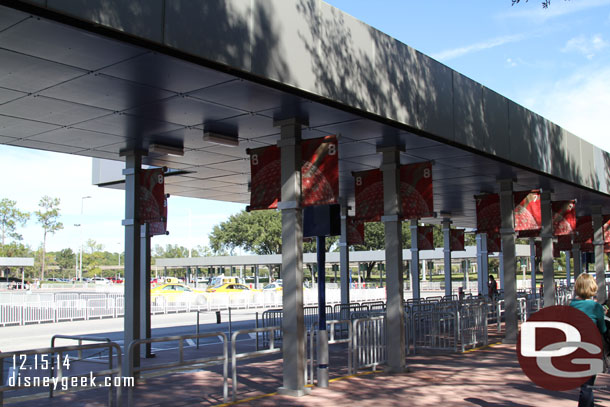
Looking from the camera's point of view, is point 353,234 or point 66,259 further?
point 66,259

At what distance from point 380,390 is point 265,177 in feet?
13.7

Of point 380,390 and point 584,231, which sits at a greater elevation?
point 584,231

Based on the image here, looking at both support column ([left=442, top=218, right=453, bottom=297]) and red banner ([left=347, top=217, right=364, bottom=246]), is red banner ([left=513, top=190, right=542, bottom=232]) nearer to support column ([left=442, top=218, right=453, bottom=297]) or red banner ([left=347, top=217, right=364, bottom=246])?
red banner ([left=347, top=217, right=364, bottom=246])

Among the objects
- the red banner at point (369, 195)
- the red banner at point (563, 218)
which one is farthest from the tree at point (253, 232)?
the red banner at point (369, 195)

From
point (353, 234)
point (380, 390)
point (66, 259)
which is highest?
point (353, 234)

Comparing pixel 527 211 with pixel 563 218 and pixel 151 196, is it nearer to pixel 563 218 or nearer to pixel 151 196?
pixel 563 218

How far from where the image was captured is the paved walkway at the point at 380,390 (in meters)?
9.00

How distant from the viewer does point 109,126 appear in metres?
10.3

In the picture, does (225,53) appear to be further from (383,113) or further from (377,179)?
(377,179)

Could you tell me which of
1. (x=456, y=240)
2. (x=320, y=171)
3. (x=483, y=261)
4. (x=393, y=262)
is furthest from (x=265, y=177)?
(x=483, y=261)

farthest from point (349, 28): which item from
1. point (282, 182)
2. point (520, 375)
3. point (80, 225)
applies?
point (80, 225)

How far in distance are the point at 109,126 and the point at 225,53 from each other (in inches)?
154

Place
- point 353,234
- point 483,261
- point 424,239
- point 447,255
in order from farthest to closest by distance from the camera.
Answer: point 483,261 < point 447,255 < point 424,239 < point 353,234

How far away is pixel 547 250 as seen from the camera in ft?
64.2
